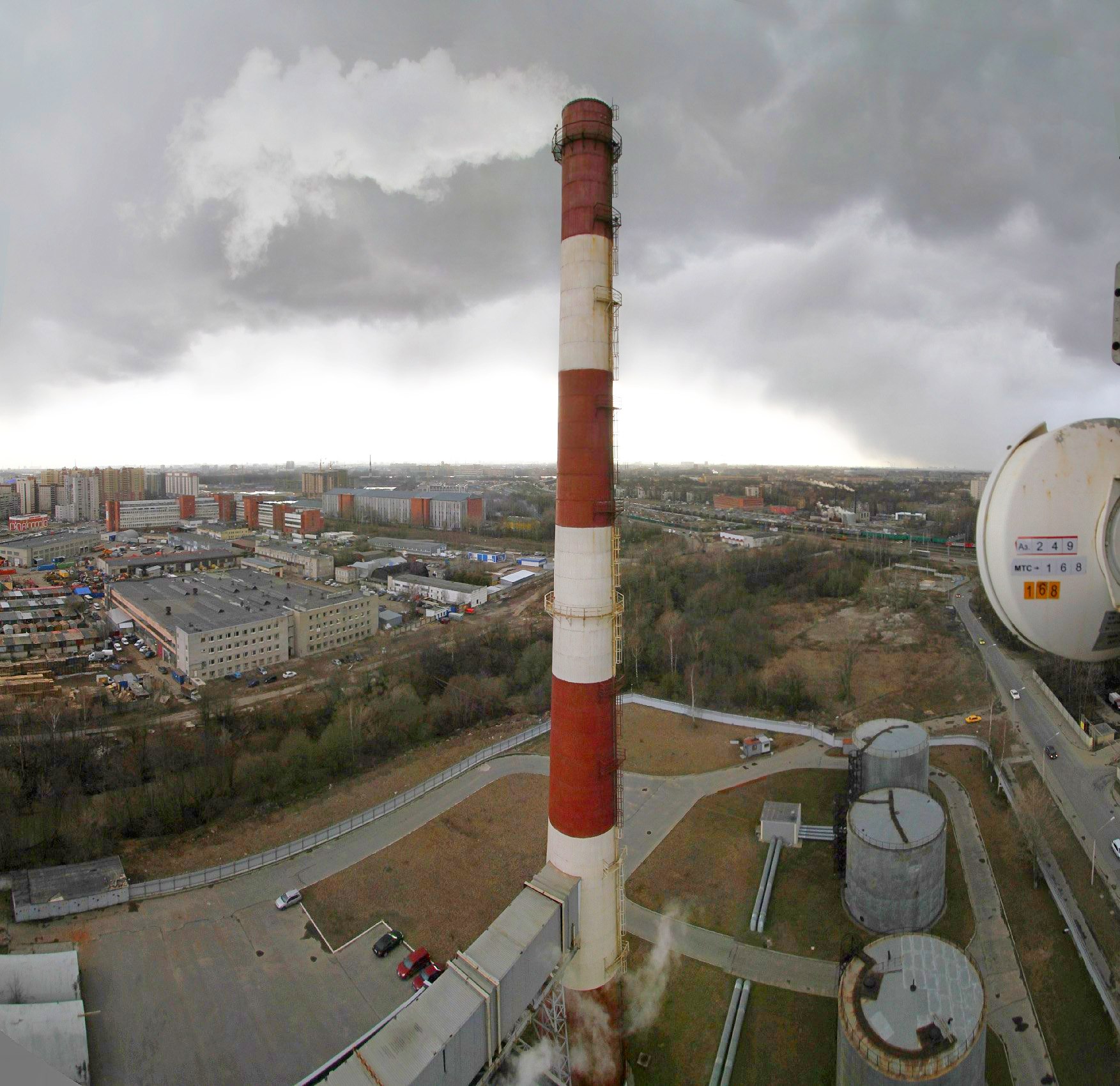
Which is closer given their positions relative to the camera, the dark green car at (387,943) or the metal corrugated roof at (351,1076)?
the metal corrugated roof at (351,1076)

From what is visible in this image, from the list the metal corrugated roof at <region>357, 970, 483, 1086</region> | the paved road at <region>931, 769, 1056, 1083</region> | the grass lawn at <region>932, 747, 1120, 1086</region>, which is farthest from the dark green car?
the grass lawn at <region>932, 747, 1120, 1086</region>

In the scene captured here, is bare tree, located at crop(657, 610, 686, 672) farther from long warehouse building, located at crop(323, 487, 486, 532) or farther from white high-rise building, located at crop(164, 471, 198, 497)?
white high-rise building, located at crop(164, 471, 198, 497)

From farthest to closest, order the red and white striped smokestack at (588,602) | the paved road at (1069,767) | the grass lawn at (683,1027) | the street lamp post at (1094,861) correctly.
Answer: the paved road at (1069,767), the street lamp post at (1094,861), the grass lawn at (683,1027), the red and white striped smokestack at (588,602)

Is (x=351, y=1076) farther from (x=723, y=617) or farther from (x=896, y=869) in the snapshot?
(x=723, y=617)

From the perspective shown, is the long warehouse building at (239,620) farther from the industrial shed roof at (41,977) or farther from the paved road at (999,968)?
the paved road at (999,968)

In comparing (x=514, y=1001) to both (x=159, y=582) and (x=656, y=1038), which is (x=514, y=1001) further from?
(x=159, y=582)

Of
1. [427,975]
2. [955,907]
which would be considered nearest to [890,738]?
[955,907]

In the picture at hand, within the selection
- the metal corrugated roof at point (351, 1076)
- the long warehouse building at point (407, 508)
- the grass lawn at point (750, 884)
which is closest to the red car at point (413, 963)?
the grass lawn at point (750, 884)
